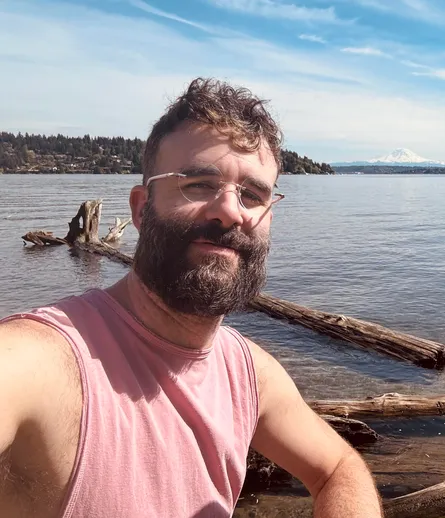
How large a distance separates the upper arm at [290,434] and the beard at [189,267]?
19.7 inches

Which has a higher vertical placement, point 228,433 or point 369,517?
point 228,433

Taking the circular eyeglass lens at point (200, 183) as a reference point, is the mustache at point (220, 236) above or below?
below

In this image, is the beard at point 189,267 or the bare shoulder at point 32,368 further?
the beard at point 189,267

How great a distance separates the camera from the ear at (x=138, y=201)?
96.3 inches

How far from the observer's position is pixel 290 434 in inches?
106

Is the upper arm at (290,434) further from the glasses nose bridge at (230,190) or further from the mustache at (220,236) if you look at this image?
the glasses nose bridge at (230,190)

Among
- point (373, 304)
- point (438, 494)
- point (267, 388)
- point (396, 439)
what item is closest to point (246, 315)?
point (373, 304)

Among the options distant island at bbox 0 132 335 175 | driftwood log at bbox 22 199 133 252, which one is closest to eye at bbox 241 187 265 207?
driftwood log at bbox 22 199 133 252

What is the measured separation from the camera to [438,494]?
14.3ft

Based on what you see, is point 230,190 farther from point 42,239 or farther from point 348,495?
point 42,239

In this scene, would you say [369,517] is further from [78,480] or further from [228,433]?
[78,480]

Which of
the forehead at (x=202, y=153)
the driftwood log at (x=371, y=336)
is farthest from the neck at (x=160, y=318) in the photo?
the driftwood log at (x=371, y=336)

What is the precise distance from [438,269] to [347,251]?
215 inches

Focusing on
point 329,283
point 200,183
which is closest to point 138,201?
point 200,183
